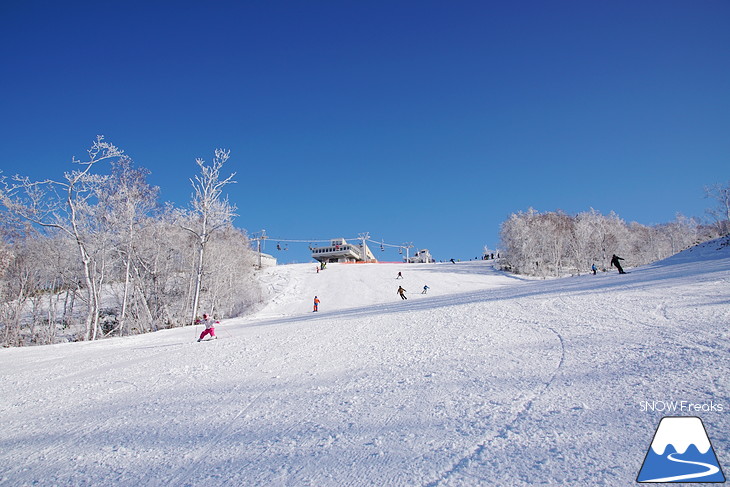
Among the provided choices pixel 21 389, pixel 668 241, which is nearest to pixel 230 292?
pixel 21 389

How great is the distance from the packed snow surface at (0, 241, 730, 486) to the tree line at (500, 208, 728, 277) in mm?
43914

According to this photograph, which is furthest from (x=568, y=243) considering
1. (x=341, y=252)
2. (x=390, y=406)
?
(x=390, y=406)

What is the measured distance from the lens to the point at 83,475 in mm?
3576

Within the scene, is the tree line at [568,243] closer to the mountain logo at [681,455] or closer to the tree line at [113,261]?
the tree line at [113,261]

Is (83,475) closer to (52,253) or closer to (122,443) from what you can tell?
(122,443)

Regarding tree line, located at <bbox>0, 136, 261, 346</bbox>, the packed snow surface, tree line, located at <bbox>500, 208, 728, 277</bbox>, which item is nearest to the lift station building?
tree line, located at <bbox>500, 208, 728, 277</bbox>

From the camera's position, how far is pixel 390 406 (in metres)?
4.60

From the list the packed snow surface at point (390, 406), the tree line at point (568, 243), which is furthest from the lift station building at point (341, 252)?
the packed snow surface at point (390, 406)

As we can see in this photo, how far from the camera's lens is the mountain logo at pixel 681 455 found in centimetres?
279

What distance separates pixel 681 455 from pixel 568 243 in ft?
210

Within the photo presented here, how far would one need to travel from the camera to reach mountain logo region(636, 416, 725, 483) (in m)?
2.79

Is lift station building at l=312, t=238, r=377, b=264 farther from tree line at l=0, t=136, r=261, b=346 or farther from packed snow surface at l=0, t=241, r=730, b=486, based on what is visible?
packed snow surface at l=0, t=241, r=730, b=486

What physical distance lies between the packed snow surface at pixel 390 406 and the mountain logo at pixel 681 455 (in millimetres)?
88

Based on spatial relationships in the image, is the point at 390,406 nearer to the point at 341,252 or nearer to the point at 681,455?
the point at 681,455
